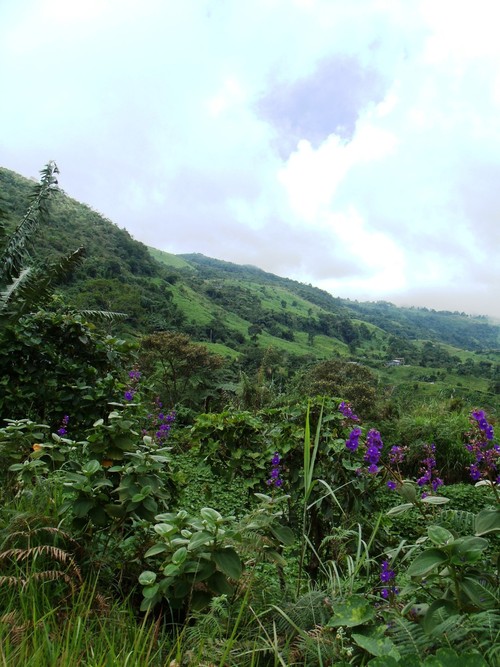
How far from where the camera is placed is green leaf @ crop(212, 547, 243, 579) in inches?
58.6

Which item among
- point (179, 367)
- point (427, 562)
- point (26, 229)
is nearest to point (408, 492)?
point (427, 562)

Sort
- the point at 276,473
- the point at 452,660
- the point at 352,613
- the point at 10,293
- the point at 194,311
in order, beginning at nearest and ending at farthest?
the point at 452,660 < the point at 352,613 < the point at 276,473 < the point at 10,293 < the point at 194,311

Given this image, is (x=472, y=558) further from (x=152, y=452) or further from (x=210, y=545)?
(x=152, y=452)

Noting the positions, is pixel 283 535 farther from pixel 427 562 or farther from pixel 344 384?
pixel 344 384

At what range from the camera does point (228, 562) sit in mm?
1521

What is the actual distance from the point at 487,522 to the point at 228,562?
892 millimetres

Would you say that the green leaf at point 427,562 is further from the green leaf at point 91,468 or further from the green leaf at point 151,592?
the green leaf at point 91,468

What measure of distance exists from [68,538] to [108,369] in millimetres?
3271

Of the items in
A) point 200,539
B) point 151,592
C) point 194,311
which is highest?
point 194,311

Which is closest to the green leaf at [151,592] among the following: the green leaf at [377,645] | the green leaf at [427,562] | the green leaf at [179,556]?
the green leaf at [179,556]

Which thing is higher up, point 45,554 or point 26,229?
point 26,229

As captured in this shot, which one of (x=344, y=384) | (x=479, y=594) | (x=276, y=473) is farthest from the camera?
(x=344, y=384)

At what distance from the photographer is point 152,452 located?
214 cm

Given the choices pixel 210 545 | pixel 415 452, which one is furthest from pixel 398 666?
pixel 415 452
